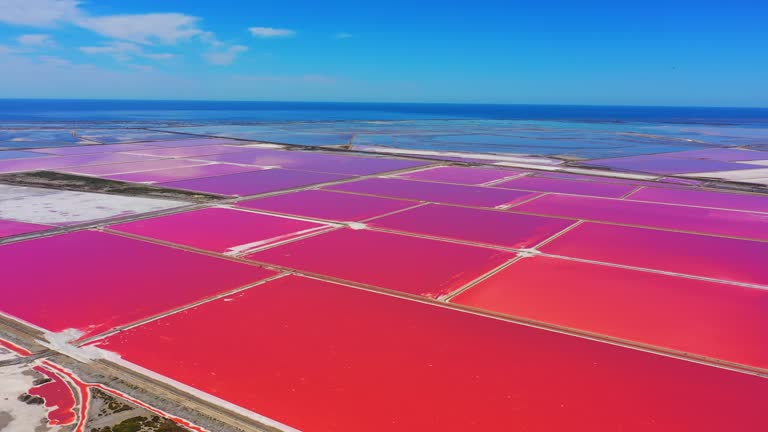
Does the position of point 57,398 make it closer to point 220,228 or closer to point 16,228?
point 220,228

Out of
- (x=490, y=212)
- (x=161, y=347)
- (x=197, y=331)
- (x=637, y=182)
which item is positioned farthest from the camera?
(x=637, y=182)

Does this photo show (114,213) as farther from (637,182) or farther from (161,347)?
(637,182)

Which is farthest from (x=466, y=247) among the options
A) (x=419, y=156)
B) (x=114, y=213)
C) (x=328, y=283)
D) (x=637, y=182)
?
(x=419, y=156)

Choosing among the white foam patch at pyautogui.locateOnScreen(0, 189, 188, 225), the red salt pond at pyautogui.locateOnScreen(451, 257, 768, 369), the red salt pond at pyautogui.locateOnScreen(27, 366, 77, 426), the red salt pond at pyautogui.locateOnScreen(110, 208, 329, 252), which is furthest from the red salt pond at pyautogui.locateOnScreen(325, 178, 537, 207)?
the red salt pond at pyautogui.locateOnScreen(27, 366, 77, 426)

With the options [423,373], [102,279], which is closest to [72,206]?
[102,279]

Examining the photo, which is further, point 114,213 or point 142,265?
point 114,213
